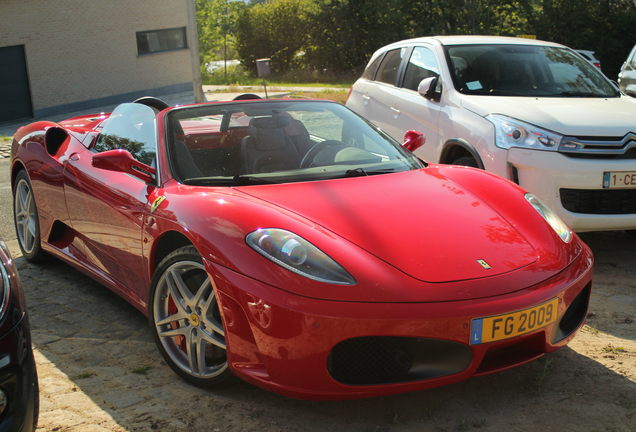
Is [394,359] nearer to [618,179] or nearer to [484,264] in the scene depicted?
[484,264]

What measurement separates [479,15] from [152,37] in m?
16.7

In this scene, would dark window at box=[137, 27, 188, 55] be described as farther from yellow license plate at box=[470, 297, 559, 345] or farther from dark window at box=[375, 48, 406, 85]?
yellow license plate at box=[470, 297, 559, 345]

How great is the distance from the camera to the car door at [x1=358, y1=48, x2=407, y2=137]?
6.43m

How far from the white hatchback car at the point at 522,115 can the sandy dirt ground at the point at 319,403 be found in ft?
3.93

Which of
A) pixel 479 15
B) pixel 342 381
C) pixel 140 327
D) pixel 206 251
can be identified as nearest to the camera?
pixel 342 381

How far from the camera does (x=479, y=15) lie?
30.4 m

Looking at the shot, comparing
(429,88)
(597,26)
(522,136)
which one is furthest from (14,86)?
(597,26)

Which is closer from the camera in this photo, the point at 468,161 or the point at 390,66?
the point at 468,161

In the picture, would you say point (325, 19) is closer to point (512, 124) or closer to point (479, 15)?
point (479, 15)

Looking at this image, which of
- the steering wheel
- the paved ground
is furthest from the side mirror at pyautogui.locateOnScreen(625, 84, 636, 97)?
the steering wheel

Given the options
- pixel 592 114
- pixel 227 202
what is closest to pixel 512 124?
pixel 592 114

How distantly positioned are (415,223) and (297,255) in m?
0.60

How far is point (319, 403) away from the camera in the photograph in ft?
8.55

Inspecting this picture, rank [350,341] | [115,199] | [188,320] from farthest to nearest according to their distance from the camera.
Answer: [115,199] → [188,320] → [350,341]
